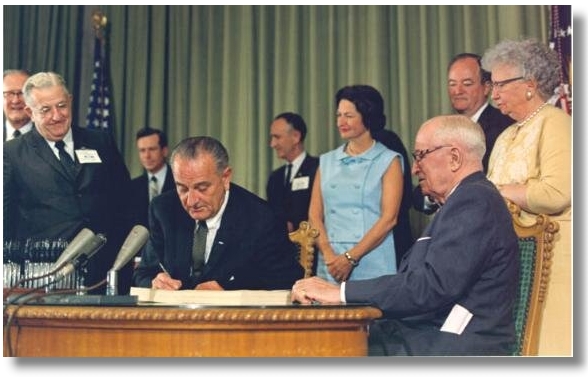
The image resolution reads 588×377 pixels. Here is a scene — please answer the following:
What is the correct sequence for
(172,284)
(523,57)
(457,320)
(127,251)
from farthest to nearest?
(523,57)
(127,251)
(172,284)
(457,320)

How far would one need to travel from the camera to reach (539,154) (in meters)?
4.24

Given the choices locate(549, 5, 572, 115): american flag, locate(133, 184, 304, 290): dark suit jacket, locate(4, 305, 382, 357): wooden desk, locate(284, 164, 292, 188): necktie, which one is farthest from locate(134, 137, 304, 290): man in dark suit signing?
locate(549, 5, 572, 115): american flag

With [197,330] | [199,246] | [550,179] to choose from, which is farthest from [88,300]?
[550,179]

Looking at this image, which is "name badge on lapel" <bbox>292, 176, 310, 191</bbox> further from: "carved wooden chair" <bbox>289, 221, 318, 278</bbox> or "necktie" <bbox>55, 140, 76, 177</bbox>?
"necktie" <bbox>55, 140, 76, 177</bbox>

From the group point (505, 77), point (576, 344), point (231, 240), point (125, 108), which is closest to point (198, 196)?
point (231, 240)

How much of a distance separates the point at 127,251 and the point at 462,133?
4.92 feet

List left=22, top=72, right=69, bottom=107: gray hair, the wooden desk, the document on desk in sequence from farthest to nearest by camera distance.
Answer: left=22, top=72, right=69, bottom=107: gray hair < the document on desk < the wooden desk

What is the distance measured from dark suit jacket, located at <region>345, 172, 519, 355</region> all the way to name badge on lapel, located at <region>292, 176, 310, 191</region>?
62 centimetres

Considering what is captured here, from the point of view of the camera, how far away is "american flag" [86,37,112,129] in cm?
430

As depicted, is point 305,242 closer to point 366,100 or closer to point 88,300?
point 366,100

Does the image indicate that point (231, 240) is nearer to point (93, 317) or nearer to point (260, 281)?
point (260, 281)

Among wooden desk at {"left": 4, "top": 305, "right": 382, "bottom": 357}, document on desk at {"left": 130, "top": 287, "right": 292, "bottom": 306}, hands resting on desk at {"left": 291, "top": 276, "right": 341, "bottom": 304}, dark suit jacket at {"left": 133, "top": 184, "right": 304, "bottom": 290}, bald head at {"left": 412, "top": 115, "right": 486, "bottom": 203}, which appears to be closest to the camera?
wooden desk at {"left": 4, "top": 305, "right": 382, "bottom": 357}

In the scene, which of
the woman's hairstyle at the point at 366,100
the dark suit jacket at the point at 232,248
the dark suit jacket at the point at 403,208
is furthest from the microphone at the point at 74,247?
the dark suit jacket at the point at 403,208

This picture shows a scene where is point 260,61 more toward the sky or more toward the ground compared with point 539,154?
more toward the sky
